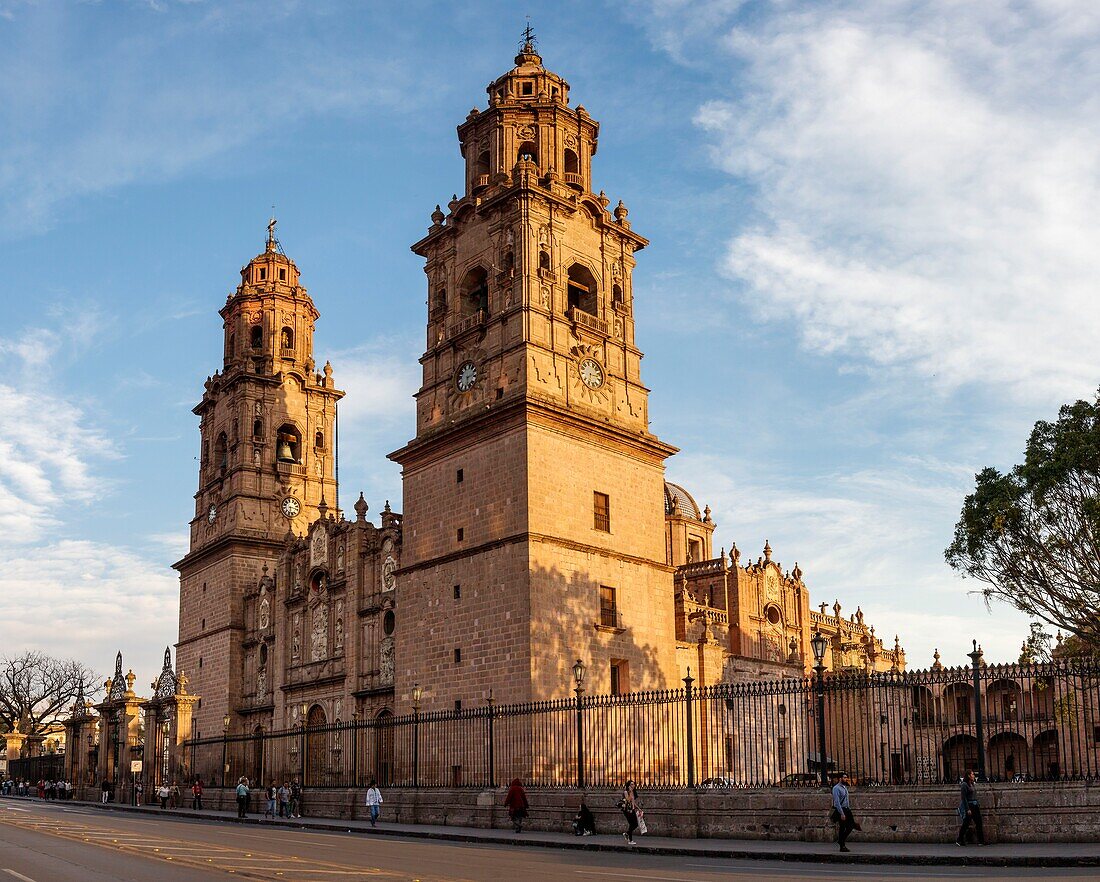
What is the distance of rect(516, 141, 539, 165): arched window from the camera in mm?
44575

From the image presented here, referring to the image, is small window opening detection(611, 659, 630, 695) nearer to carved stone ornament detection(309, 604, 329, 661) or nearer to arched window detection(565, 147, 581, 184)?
carved stone ornament detection(309, 604, 329, 661)

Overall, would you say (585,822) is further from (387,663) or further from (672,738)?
(387,663)

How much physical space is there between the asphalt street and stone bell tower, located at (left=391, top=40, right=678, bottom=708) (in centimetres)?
1211

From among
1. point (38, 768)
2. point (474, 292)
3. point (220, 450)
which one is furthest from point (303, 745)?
point (38, 768)

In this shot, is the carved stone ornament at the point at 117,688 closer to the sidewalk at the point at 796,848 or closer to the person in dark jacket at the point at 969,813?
the sidewalk at the point at 796,848

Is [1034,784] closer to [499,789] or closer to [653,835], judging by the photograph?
[653,835]

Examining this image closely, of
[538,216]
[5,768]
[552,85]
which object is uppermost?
[552,85]

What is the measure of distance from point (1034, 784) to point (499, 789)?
13.9m

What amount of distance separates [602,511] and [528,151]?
14.8 meters

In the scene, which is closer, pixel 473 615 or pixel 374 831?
pixel 374 831

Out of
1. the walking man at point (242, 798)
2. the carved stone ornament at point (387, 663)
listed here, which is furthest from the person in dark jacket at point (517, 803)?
the carved stone ornament at point (387, 663)

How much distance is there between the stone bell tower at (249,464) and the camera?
57188 mm

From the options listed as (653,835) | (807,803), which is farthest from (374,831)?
(807,803)

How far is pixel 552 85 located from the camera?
4634 cm
